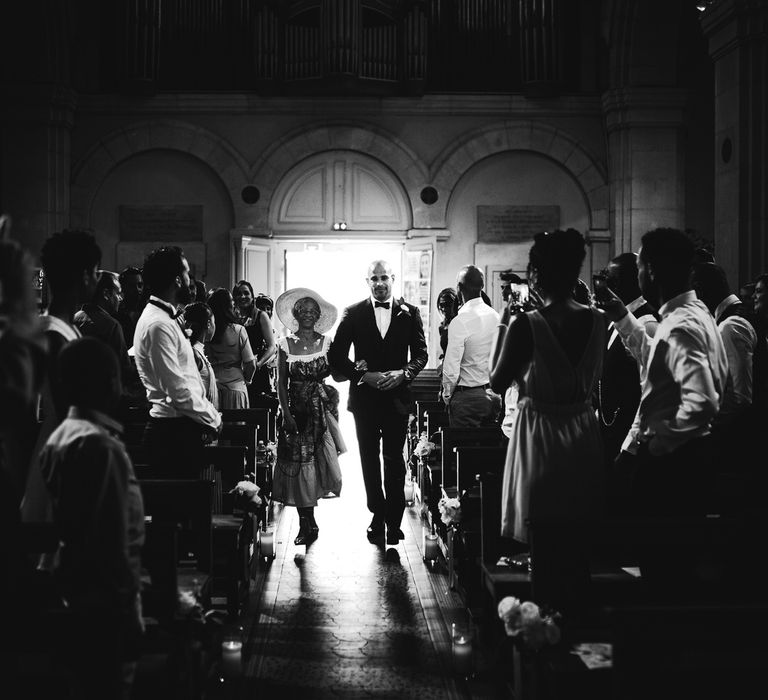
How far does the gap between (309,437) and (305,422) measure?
0.36 feet

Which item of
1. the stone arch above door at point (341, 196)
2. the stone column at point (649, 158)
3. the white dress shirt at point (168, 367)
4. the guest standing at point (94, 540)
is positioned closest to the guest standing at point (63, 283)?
the guest standing at point (94, 540)

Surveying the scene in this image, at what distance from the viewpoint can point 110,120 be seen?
50.2 feet

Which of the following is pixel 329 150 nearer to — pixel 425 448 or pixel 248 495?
pixel 425 448

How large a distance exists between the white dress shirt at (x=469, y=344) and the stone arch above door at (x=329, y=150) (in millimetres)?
8153

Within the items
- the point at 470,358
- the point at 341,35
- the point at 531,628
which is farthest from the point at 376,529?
the point at 341,35

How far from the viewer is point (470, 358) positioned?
24.4 feet

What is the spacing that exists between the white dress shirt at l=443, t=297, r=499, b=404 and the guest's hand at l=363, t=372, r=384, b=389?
1.94ft

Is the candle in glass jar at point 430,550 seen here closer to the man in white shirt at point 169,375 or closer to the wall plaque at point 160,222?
the man in white shirt at point 169,375

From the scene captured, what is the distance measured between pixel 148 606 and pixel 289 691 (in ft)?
3.10

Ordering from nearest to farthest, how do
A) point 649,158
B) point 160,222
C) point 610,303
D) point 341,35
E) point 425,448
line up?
point 610,303, point 425,448, point 341,35, point 649,158, point 160,222

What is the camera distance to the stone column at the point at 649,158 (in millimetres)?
14672

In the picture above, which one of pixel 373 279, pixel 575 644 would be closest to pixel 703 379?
pixel 575 644

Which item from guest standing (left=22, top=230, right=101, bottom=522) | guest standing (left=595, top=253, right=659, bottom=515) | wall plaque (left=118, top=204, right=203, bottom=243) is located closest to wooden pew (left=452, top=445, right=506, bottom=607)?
guest standing (left=595, top=253, right=659, bottom=515)

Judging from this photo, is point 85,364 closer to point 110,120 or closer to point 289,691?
point 289,691
